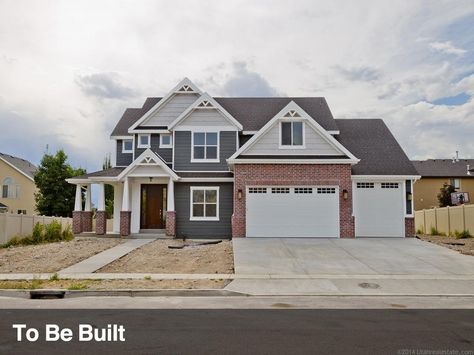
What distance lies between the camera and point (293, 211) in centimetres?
2197

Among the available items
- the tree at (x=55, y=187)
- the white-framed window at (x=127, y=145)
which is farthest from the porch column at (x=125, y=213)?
the tree at (x=55, y=187)

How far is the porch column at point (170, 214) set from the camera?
23391mm

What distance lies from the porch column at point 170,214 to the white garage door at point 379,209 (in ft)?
28.9

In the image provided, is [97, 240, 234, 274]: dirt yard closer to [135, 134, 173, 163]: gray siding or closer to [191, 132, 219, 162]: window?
[191, 132, 219, 162]: window

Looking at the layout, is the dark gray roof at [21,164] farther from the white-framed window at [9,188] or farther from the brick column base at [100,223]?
the brick column base at [100,223]

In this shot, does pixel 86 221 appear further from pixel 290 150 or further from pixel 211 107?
pixel 290 150

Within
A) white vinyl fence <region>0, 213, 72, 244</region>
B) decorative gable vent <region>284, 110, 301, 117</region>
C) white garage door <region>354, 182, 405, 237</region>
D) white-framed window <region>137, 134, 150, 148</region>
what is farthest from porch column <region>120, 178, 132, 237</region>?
white garage door <region>354, 182, 405, 237</region>

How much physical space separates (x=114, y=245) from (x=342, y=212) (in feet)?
33.6

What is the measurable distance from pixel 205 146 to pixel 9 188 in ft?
91.2

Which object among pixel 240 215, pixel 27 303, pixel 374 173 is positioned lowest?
pixel 27 303

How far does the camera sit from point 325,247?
18.9 metres

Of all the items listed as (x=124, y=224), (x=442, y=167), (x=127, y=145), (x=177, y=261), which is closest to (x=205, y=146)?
(x=127, y=145)
